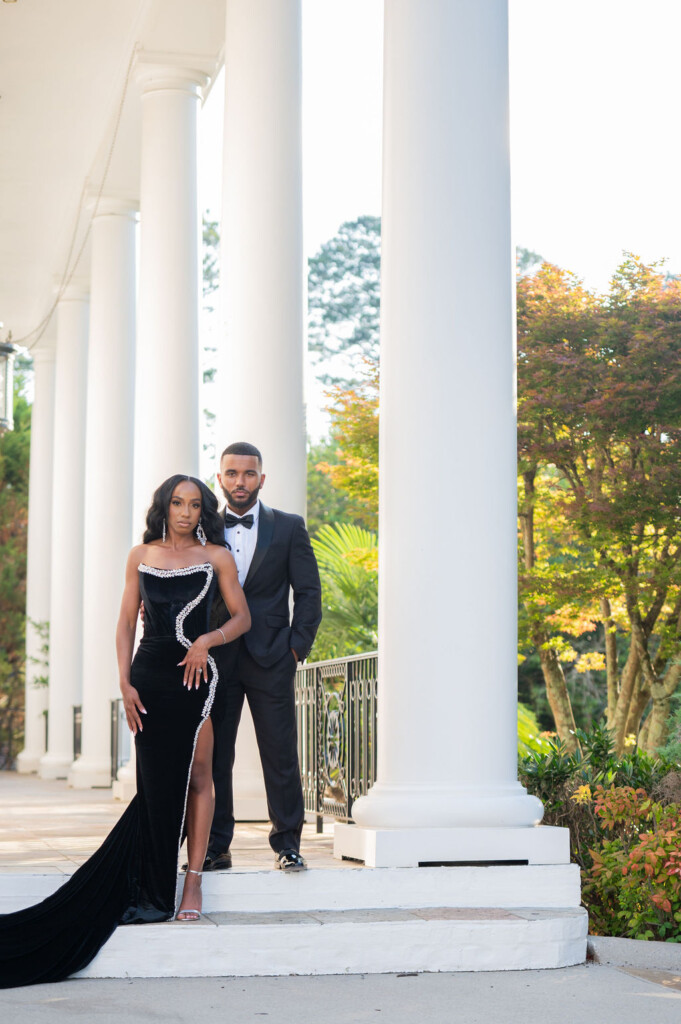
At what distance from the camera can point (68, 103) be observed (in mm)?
29188

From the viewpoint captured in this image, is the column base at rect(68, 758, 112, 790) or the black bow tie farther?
the column base at rect(68, 758, 112, 790)

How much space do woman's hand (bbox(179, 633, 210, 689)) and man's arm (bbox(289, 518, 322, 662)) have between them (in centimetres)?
119

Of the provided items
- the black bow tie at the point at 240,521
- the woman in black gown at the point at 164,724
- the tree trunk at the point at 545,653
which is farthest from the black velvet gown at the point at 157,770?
the tree trunk at the point at 545,653

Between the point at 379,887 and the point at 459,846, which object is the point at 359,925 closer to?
the point at 379,887

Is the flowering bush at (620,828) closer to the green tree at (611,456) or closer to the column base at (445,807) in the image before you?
the column base at (445,807)

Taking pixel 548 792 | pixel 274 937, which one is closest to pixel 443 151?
pixel 274 937

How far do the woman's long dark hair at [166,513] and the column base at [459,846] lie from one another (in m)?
3.15

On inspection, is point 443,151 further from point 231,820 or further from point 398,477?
→ point 231,820

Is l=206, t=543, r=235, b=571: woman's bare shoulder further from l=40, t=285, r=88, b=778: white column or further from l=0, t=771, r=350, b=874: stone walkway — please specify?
l=40, t=285, r=88, b=778: white column

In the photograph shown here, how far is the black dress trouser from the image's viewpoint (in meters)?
12.0

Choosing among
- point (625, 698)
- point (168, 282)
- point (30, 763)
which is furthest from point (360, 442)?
→ point (30, 763)

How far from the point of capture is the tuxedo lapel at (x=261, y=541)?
40.2 ft

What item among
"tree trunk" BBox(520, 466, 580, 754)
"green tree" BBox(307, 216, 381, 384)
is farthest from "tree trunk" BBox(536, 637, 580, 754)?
"green tree" BBox(307, 216, 381, 384)

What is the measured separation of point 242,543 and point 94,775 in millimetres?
20773
